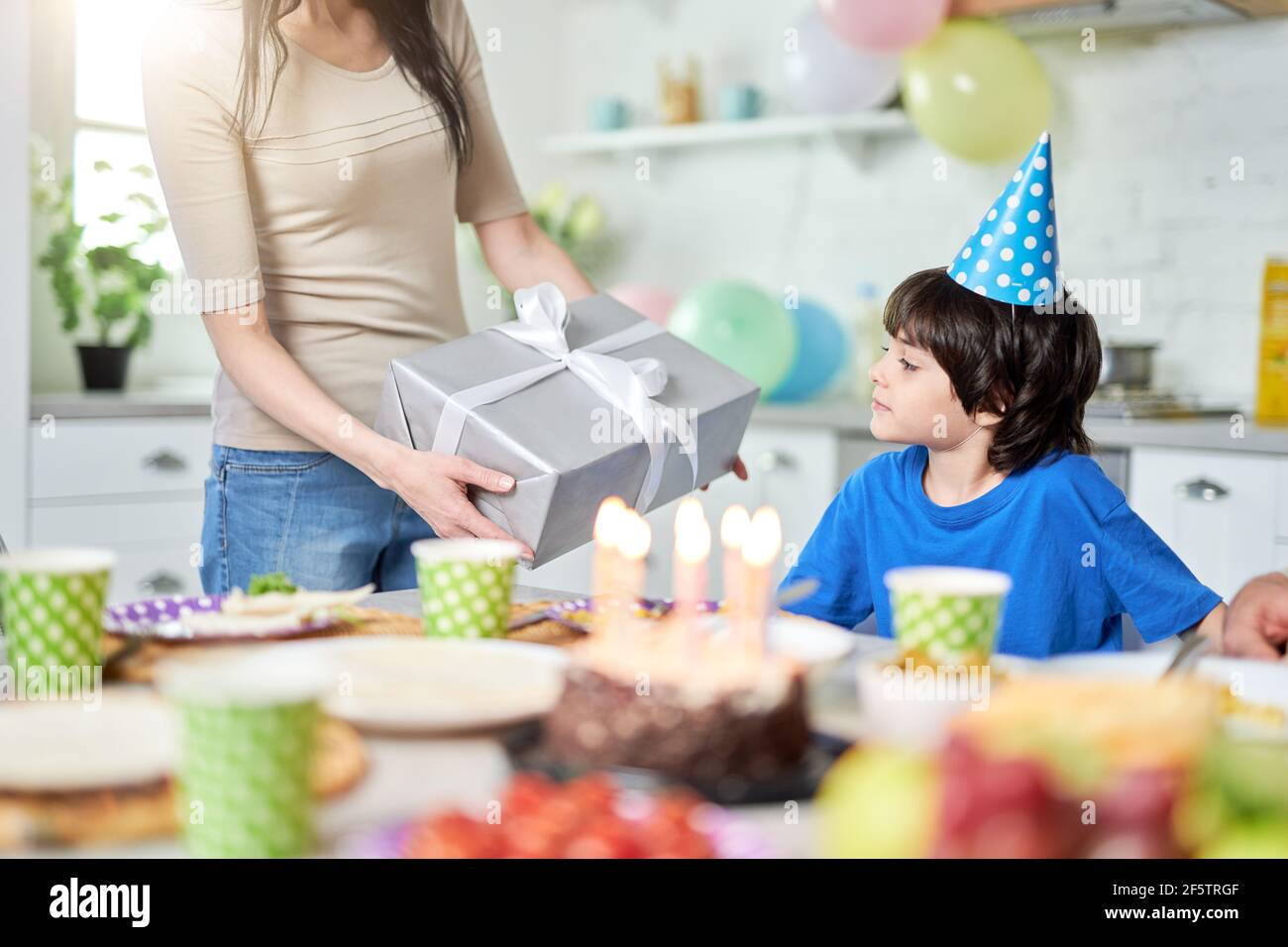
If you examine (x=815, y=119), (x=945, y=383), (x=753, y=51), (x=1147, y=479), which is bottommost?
(x=1147, y=479)

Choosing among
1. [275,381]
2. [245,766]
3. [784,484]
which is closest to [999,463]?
[275,381]

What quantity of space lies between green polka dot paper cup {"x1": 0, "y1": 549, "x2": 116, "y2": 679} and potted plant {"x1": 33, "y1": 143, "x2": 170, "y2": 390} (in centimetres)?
251

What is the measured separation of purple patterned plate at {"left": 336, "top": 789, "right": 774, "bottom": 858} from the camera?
1.78 feet

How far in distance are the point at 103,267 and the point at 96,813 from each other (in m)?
2.86

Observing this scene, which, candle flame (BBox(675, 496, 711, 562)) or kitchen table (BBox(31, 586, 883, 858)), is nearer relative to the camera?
kitchen table (BBox(31, 586, 883, 858))

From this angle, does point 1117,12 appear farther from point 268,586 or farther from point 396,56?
point 268,586

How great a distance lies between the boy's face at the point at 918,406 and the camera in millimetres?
1485

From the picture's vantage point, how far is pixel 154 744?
66cm

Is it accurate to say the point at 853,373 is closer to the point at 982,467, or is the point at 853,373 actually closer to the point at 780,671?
the point at 982,467

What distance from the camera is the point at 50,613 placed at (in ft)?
2.66

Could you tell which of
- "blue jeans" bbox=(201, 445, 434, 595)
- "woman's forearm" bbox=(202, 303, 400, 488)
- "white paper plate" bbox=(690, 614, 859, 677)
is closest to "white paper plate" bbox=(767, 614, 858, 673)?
"white paper plate" bbox=(690, 614, 859, 677)

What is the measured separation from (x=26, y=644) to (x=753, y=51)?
320 centimetres

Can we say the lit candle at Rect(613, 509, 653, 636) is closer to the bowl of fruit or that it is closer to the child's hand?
the bowl of fruit
